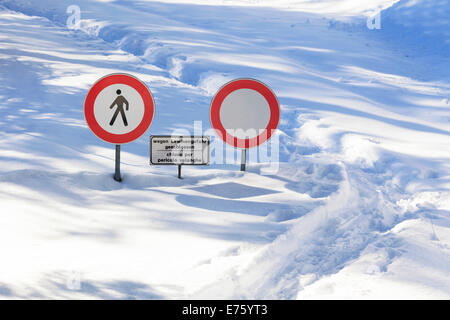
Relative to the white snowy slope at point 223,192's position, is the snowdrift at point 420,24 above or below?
above

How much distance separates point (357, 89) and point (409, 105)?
39.1 inches

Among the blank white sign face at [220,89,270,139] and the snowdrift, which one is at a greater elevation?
the snowdrift

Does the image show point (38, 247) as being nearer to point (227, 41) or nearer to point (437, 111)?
point (437, 111)

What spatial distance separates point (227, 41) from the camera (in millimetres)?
12141

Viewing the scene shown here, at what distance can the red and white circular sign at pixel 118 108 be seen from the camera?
4031 mm

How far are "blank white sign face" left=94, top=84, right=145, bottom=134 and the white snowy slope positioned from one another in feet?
1.38

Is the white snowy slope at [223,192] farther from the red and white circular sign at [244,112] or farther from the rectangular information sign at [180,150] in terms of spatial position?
the red and white circular sign at [244,112]

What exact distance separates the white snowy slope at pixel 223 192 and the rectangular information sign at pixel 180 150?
0.50 ft

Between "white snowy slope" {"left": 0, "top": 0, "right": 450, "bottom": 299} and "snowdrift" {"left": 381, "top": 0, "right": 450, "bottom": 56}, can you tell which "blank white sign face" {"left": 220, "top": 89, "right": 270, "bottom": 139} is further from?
"snowdrift" {"left": 381, "top": 0, "right": 450, "bottom": 56}

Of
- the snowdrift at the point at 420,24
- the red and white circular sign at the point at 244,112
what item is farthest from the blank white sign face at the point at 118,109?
the snowdrift at the point at 420,24

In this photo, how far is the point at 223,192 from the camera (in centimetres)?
416

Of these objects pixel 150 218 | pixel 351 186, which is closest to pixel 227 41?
pixel 351 186

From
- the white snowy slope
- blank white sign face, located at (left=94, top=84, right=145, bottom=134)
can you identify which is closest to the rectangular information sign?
the white snowy slope

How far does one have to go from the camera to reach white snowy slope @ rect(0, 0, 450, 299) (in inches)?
110
